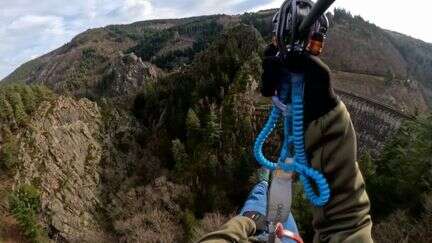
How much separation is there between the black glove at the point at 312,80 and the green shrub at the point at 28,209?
6282 cm

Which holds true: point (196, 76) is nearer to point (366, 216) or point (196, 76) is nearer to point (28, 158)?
point (28, 158)

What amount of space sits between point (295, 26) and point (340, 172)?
0.87 metres

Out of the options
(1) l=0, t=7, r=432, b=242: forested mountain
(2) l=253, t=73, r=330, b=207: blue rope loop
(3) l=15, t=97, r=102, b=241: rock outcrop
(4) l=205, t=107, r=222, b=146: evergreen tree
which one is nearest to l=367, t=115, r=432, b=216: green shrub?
(1) l=0, t=7, r=432, b=242: forested mountain

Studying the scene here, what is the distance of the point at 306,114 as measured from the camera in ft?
8.74

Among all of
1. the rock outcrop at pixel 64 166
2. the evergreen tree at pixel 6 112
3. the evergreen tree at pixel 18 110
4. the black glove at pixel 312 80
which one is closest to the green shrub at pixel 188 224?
the rock outcrop at pixel 64 166

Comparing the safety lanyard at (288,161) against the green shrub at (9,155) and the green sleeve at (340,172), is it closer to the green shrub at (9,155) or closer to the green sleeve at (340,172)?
the green sleeve at (340,172)

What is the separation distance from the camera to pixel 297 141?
259 centimetres

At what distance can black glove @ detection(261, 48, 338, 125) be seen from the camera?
255 centimetres

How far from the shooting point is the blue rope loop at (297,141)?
8.44ft

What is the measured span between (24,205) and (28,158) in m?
7.56

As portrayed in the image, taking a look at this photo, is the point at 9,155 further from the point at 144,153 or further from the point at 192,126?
the point at 192,126

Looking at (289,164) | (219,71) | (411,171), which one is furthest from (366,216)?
(219,71)

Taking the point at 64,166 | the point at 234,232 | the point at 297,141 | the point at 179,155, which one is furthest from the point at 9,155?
the point at 297,141

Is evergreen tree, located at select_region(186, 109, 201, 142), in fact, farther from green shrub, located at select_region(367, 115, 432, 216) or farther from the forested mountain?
green shrub, located at select_region(367, 115, 432, 216)
